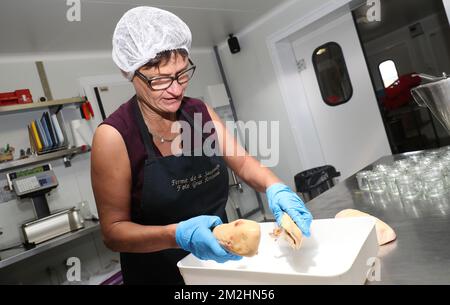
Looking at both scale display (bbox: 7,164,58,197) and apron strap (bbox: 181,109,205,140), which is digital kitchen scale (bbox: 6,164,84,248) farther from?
apron strap (bbox: 181,109,205,140)

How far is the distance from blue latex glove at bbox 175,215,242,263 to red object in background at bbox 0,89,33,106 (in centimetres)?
226

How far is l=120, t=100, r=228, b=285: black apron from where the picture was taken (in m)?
1.22

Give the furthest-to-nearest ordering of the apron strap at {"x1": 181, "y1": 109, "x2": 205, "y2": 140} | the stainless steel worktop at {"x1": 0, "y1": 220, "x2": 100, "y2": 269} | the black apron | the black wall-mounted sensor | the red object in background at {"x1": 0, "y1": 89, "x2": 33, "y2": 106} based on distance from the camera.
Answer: the black wall-mounted sensor → the red object in background at {"x1": 0, "y1": 89, "x2": 33, "y2": 106} → the stainless steel worktop at {"x1": 0, "y1": 220, "x2": 100, "y2": 269} → the apron strap at {"x1": 181, "y1": 109, "x2": 205, "y2": 140} → the black apron

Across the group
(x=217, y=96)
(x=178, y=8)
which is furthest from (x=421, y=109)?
(x=178, y=8)

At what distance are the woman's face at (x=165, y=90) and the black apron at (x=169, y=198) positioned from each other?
122 millimetres

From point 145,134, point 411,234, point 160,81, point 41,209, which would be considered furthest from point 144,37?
point 41,209

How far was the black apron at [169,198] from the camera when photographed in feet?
4.00

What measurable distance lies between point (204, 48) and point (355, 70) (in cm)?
187

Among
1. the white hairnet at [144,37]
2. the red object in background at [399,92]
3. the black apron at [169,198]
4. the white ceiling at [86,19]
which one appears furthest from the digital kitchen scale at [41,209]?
the red object in background at [399,92]

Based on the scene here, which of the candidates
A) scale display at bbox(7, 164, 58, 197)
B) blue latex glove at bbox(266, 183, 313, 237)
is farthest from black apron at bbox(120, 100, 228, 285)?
scale display at bbox(7, 164, 58, 197)

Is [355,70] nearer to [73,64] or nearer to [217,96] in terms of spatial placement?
[217,96]

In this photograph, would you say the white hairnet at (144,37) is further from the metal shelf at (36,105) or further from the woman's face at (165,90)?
the metal shelf at (36,105)

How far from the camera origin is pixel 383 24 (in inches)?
127
